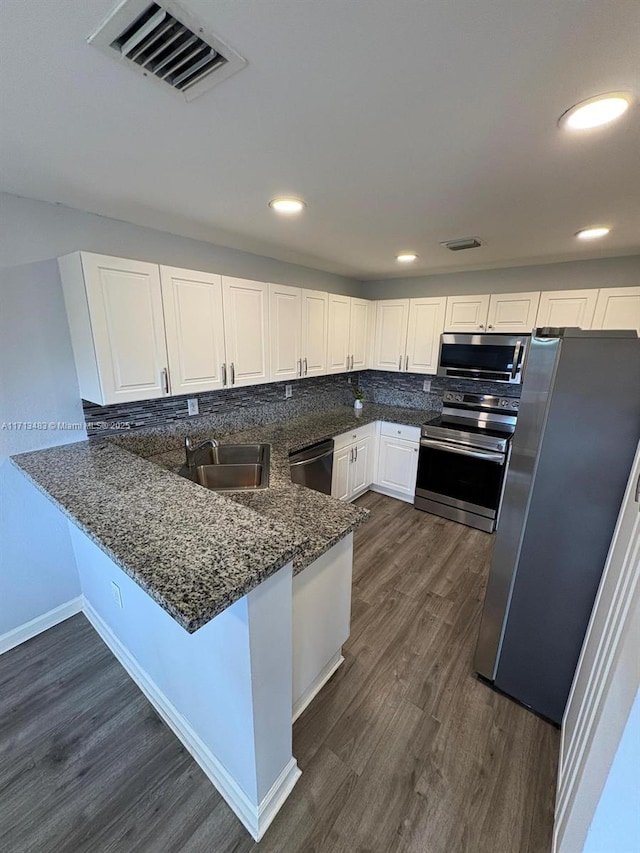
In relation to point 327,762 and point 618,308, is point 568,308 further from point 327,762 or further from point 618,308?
point 327,762

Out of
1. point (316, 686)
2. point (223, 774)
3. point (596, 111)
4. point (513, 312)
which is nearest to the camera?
point (596, 111)

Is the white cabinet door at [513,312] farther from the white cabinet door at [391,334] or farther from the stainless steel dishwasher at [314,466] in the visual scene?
the stainless steel dishwasher at [314,466]

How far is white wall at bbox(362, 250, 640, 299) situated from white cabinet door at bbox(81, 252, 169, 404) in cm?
279

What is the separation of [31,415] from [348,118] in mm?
2064

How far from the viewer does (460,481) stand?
10.3ft

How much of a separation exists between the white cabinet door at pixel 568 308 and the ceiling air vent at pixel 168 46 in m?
2.89

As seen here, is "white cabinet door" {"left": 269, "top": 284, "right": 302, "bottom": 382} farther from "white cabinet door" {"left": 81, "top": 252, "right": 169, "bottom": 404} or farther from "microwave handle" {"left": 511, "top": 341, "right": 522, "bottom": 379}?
"microwave handle" {"left": 511, "top": 341, "right": 522, "bottom": 379}

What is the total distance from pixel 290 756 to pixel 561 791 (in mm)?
1028

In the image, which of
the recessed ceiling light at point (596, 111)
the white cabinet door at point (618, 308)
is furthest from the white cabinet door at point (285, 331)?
the white cabinet door at point (618, 308)

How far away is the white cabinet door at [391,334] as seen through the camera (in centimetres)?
357

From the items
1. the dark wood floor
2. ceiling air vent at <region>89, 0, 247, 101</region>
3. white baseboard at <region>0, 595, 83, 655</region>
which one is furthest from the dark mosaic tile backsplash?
ceiling air vent at <region>89, 0, 247, 101</region>

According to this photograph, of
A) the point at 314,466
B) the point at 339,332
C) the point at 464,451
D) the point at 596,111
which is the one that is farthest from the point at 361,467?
the point at 596,111

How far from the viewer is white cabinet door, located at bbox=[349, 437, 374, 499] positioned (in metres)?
3.45

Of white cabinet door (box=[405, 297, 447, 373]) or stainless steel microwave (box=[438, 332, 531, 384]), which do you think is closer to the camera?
stainless steel microwave (box=[438, 332, 531, 384])
